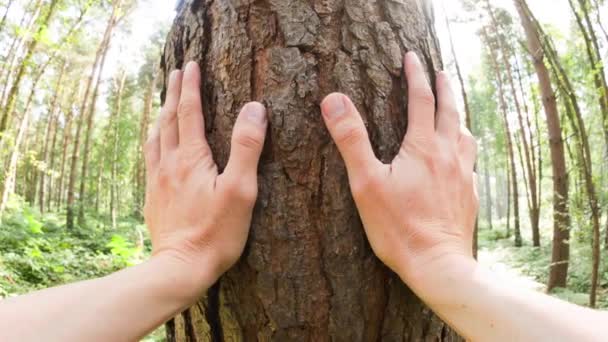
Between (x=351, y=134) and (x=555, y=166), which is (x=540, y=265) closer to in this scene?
(x=555, y=166)

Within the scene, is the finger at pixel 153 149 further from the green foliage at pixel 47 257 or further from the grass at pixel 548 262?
the green foliage at pixel 47 257

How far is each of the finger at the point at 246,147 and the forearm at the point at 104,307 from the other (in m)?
0.25

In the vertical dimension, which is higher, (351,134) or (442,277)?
(351,134)

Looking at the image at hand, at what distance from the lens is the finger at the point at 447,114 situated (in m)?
1.12

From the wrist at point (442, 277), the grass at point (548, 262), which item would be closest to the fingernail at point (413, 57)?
the wrist at point (442, 277)

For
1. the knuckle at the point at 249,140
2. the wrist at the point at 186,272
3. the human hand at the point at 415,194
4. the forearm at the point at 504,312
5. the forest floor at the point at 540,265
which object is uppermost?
the knuckle at the point at 249,140

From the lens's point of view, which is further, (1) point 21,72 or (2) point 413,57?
(1) point 21,72

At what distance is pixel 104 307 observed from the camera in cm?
87

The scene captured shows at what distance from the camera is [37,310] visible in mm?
833

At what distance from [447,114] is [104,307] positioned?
89cm

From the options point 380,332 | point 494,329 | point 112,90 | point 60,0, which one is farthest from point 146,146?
point 112,90

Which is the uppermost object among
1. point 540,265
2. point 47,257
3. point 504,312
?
point 504,312

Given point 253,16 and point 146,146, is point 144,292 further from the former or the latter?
point 253,16

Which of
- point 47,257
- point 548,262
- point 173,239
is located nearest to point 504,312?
point 173,239
